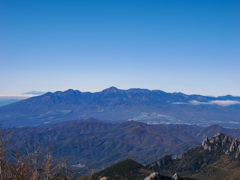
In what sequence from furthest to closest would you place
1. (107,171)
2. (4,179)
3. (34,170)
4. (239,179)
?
(107,171), (239,179), (4,179), (34,170)

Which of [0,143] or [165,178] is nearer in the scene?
[0,143]

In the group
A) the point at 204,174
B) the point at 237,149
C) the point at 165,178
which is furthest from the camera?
the point at 237,149

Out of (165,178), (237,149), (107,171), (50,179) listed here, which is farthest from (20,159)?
(237,149)

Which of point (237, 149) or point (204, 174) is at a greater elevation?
point (237, 149)

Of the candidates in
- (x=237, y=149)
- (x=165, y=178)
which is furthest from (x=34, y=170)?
(x=237, y=149)

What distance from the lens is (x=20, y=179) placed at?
21.2m

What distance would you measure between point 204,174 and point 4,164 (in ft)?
587

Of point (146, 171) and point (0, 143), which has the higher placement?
point (0, 143)

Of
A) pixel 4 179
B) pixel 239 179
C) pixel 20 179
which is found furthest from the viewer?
pixel 239 179

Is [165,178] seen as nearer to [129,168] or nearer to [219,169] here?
[129,168]

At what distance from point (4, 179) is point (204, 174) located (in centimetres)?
17841

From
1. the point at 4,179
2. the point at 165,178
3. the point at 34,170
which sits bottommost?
the point at 165,178

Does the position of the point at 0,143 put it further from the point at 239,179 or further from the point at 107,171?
the point at 107,171

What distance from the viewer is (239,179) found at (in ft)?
217
